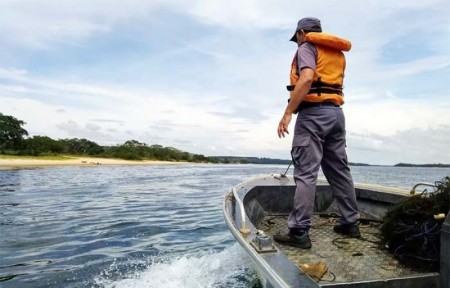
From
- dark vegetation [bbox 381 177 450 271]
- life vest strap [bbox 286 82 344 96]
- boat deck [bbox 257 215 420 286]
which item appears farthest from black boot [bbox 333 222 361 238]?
life vest strap [bbox 286 82 344 96]

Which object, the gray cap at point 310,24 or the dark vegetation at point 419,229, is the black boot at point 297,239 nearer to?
the dark vegetation at point 419,229

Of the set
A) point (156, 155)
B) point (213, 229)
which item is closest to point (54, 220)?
point (213, 229)

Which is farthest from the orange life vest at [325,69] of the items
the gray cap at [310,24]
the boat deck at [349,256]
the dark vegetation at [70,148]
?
the dark vegetation at [70,148]

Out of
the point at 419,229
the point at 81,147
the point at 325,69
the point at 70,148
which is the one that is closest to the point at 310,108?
the point at 325,69

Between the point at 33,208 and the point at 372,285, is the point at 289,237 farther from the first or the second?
the point at 33,208

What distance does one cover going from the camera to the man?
11.3ft

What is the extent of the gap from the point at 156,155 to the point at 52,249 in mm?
88938

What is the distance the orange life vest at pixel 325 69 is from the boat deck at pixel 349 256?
4.58ft

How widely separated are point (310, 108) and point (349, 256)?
1.39 m

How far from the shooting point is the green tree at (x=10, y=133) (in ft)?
178

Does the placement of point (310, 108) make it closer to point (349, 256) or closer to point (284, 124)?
point (284, 124)

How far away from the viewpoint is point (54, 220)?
9281 mm

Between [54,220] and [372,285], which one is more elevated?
[372,285]

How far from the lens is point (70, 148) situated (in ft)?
242
